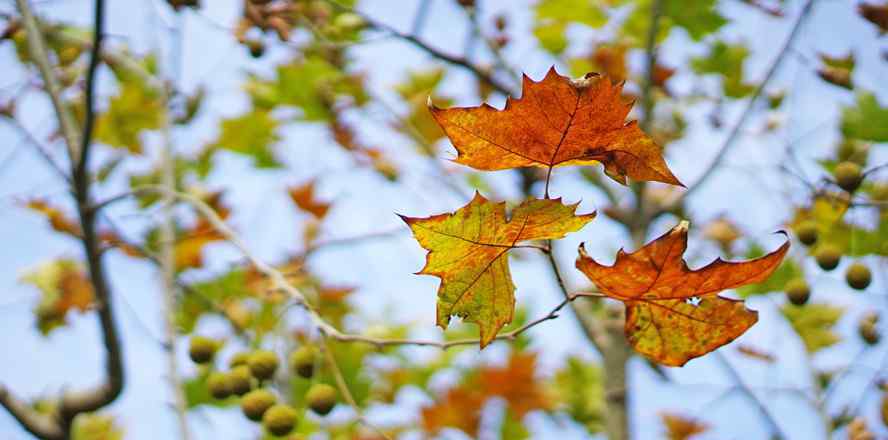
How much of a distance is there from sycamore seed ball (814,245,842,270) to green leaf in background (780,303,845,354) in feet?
2.83

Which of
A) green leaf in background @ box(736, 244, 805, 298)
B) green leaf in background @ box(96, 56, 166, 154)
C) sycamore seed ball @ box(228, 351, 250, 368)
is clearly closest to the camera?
sycamore seed ball @ box(228, 351, 250, 368)

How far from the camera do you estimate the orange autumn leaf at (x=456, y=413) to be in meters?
3.04

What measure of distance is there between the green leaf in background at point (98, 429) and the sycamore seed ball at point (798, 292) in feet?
8.08

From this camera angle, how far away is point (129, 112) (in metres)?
2.79

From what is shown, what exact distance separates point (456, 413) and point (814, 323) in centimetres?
121

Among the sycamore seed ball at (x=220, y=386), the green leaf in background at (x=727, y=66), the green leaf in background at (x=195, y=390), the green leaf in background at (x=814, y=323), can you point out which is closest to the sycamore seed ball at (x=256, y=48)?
the sycamore seed ball at (x=220, y=386)

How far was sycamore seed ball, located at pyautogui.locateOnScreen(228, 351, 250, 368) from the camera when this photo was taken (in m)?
1.50

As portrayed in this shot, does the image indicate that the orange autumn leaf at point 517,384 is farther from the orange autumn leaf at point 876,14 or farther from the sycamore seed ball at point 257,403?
the sycamore seed ball at point 257,403

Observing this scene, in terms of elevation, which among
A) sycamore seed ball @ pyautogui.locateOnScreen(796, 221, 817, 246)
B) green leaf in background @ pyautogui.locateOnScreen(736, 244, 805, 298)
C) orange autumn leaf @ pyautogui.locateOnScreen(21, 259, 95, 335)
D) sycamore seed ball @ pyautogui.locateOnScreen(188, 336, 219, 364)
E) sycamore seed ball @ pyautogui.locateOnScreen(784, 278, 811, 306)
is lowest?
orange autumn leaf @ pyautogui.locateOnScreen(21, 259, 95, 335)

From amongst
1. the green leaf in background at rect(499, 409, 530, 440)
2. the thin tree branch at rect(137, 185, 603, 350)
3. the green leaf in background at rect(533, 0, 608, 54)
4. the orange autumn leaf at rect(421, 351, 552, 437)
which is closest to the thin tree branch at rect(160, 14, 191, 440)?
the thin tree branch at rect(137, 185, 603, 350)

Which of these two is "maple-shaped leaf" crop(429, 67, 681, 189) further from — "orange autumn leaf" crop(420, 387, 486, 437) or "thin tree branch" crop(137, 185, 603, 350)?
"orange autumn leaf" crop(420, 387, 486, 437)

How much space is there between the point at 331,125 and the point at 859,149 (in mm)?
1761

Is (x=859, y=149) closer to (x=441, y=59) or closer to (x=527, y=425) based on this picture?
(x=441, y=59)

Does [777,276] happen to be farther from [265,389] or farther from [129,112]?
[129,112]
